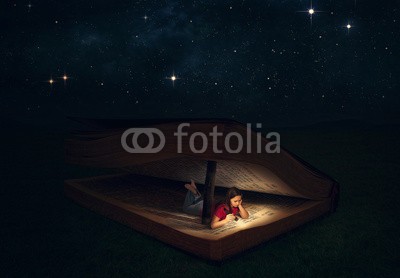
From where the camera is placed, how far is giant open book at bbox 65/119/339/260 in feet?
10.8

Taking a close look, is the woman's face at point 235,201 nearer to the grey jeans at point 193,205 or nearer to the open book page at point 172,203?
the open book page at point 172,203

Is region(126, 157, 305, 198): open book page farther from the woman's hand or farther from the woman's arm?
the woman's arm

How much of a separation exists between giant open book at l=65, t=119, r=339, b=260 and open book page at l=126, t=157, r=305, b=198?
2 cm

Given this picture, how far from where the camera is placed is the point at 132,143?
145 inches

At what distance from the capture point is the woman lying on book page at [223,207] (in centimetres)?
408

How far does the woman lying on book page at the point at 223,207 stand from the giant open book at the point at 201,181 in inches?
3.9

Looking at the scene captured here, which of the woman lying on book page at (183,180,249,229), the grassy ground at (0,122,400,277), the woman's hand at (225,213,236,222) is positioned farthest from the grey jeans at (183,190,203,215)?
the grassy ground at (0,122,400,277)

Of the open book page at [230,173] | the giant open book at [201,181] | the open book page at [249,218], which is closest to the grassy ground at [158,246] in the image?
the giant open book at [201,181]

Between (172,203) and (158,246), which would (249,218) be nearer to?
(158,246)

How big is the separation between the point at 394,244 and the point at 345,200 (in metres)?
2.10

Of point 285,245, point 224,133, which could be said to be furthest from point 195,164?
point 224,133

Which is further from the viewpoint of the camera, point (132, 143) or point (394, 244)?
point (394, 244)

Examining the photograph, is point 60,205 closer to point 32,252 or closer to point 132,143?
point 32,252

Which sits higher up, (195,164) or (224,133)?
(224,133)
